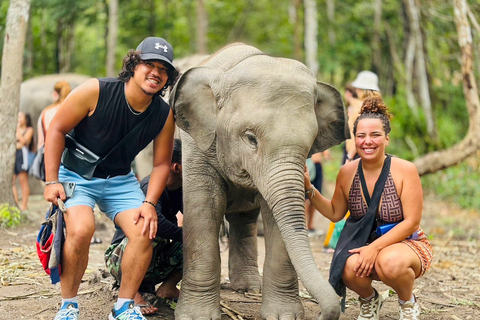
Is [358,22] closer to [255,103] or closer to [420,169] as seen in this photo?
[420,169]

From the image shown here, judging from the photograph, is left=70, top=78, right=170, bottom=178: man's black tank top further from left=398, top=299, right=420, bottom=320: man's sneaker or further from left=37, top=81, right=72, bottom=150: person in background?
left=37, top=81, right=72, bottom=150: person in background

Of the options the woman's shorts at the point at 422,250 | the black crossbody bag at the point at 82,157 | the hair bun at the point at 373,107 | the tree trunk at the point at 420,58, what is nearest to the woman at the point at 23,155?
the black crossbody bag at the point at 82,157

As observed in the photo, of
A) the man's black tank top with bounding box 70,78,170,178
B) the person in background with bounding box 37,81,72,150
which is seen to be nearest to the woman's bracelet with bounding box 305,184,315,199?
the man's black tank top with bounding box 70,78,170,178

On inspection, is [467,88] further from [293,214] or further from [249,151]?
[293,214]

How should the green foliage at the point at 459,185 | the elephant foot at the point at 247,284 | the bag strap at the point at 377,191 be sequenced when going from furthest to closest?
the green foliage at the point at 459,185, the elephant foot at the point at 247,284, the bag strap at the point at 377,191

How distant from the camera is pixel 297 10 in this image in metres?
16.3

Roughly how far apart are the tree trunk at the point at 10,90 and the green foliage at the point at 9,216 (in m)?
0.15

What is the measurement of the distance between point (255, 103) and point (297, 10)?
12533 millimetres

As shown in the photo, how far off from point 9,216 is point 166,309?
373 cm

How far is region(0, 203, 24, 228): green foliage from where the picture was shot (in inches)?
311

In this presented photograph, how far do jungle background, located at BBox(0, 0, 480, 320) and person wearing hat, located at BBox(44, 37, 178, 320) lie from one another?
25.6 inches

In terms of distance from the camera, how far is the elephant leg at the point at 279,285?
4.72m

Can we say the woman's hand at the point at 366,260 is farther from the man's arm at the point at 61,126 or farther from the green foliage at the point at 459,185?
the green foliage at the point at 459,185

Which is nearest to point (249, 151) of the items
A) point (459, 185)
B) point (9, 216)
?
point (9, 216)
